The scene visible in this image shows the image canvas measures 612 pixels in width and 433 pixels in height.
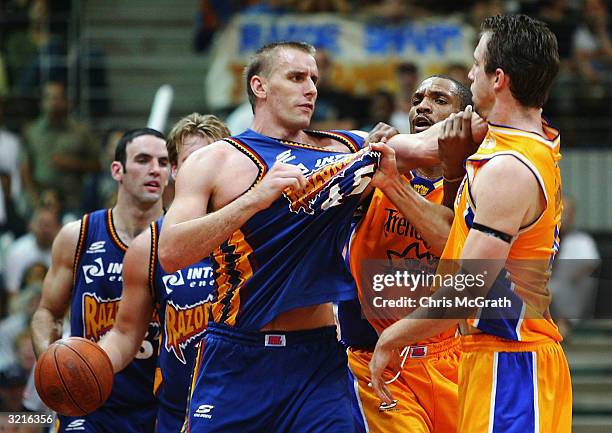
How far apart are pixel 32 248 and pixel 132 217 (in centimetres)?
490

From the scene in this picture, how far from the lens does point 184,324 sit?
21.4 ft

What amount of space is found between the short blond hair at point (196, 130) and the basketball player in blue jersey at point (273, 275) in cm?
130

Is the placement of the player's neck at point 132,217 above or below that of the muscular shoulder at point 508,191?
below

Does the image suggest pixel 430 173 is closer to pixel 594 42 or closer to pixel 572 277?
pixel 572 277

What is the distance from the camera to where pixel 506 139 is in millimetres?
4777

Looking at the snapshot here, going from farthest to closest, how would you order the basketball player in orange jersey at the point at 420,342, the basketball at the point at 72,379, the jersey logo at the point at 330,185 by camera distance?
1. the basketball at the point at 72,379
2. the basketball player in orange jersey at the point at 420,342
3. the jersey logo at the point at 330,185

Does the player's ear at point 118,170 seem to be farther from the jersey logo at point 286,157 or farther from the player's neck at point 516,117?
the player's neck at point 516,117

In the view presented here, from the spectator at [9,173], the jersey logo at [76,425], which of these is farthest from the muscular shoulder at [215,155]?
the spectator at [9,173]

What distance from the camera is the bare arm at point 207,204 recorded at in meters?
5.06

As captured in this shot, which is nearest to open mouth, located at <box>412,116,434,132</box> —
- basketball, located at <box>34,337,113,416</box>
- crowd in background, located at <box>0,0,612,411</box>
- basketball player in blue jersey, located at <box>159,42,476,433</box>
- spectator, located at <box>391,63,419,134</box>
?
basketball player in blue jersey, located at <box>159,42,476,433</box>

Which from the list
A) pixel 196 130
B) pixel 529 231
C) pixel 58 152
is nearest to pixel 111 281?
pixel 196 130

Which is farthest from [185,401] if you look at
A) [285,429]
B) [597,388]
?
[597,388]

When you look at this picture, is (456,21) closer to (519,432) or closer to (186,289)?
(186,289)

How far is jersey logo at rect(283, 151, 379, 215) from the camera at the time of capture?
5254 millimetres
